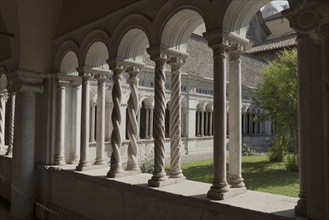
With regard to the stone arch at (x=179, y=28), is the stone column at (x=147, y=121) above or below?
below

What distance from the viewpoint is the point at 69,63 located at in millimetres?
6605

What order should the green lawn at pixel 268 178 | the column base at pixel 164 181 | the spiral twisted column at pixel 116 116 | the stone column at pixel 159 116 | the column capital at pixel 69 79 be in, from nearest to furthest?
the column base at pixel 164 181
the stone column at pixel 159 116
the spiral twisted column at pixel 116 116
the column capital at pixel 69 79
the green lawn at pixel 268 178

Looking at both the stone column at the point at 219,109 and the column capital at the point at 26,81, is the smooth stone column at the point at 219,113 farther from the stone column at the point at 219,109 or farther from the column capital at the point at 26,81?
the column capital at the point at 26,81

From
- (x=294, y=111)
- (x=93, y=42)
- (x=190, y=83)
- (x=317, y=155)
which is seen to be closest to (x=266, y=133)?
(x=190, y=83)

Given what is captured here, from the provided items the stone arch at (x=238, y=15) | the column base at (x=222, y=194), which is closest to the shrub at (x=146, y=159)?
the column base at (x=222, y=194)

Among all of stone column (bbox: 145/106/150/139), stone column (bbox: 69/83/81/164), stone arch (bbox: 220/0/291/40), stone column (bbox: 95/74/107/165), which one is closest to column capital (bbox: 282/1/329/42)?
stone arch (bbox: 220/0/291/40)

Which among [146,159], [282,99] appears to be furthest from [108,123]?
[282,99]

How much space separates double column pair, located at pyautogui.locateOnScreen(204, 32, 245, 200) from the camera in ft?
12.0

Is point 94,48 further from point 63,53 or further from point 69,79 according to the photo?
point 69,79

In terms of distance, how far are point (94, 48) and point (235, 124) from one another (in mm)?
3173

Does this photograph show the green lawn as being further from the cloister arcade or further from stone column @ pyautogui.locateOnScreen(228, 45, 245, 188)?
stone column @ pyautogui.locateOnScreen(228, 45, 245, 188)

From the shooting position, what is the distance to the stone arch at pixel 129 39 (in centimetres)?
Answer: 483

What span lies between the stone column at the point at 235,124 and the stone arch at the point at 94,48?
2.42m

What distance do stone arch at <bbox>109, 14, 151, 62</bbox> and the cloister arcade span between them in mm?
18
